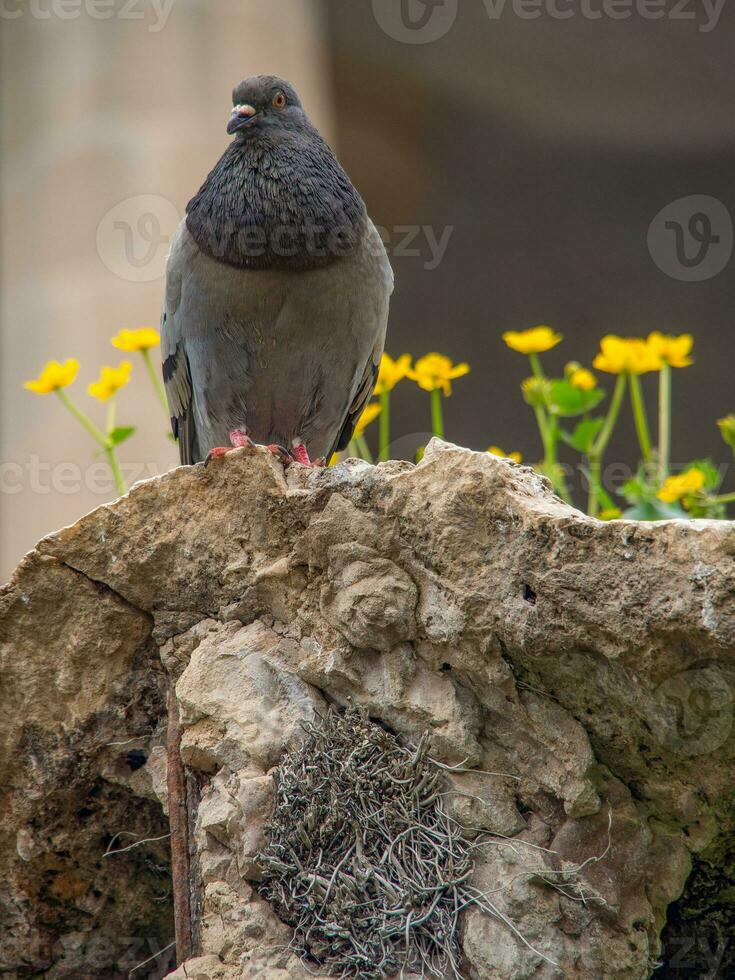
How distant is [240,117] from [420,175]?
371cm

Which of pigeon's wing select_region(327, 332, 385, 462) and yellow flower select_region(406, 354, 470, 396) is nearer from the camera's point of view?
yellow flower select_region(406, 354, 470, 396)

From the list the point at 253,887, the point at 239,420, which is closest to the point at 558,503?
the point at 253,887

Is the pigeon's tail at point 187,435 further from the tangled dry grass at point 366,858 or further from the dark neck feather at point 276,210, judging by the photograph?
the tangled dry grass at point 366,858

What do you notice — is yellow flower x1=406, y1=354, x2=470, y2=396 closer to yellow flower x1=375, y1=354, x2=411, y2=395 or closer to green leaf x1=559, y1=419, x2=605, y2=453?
yellow flower x1=375, y1=354, x2=411, y2=395

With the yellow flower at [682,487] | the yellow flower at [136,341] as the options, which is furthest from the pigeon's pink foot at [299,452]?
the yellow flower at [682,487]

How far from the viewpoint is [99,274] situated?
6527mm

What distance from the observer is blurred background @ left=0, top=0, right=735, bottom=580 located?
645 centimetres

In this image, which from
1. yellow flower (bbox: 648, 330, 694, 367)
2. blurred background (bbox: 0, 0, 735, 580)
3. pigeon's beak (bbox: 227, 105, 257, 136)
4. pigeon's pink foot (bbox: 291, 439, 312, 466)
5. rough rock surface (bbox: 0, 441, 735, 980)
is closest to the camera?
rough rock surface (bbox: 0, 441, 735, 980)

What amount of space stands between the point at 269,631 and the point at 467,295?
5.26m

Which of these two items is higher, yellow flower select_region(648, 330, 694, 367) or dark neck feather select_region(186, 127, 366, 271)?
dark neck feather select_region(186, 127, 366, 271)

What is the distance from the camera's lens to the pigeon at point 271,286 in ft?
12.0

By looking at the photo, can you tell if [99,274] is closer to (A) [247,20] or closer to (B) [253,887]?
(A) [247,20]

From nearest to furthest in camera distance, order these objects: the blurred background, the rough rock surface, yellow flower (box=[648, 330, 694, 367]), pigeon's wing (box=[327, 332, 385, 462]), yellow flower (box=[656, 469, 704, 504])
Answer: the rough rock surface < yellow flower (box=[656, 469, 704, 504]) < yellow flower (box=[648, 330, 694, 367]) < pigeon's wing (box=[327, 332, 385, 462]) < the blurred background

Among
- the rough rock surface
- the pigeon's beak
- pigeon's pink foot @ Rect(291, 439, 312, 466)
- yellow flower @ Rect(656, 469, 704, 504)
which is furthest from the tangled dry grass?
the pigeon's beak
